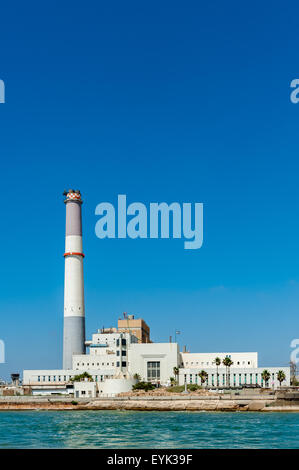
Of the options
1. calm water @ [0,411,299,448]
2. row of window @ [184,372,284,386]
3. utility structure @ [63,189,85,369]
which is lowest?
row of window @ [184,372,284,386]

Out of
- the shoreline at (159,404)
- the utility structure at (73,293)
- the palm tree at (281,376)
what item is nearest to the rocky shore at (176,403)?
the shoreline at (159,404)

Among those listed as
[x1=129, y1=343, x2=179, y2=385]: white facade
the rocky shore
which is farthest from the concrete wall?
[x1=129, y1=343, x2=179, y2=385]: white facade

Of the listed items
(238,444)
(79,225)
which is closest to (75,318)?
(79,225)

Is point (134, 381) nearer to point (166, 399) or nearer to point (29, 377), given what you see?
point (166, 399)

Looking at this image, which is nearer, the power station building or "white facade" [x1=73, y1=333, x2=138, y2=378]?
"white facade" [x1=73, y1=333, x2=138, y2=378]

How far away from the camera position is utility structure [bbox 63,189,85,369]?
435 ft

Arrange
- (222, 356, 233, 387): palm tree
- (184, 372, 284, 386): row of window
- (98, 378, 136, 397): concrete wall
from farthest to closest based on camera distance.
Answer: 1. (184, 372, 284, 386): row of window
2. (222, 356, 233, 387): palm tree
3. (98, 378, 136, 397): concrete wall

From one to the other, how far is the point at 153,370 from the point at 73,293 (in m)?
24.0

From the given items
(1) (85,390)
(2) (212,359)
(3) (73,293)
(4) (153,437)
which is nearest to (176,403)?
(1) (85,390)

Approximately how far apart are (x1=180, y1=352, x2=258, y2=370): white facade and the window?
936 cm

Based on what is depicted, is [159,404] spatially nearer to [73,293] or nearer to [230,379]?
[73,293]

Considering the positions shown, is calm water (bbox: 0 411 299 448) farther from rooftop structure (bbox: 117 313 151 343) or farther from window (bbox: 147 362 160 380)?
rooftop structure (bbox: 117 313 151 343)

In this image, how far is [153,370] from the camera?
443ft

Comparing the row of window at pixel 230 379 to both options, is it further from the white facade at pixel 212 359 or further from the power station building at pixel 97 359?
the white facade at pixel 212 359
